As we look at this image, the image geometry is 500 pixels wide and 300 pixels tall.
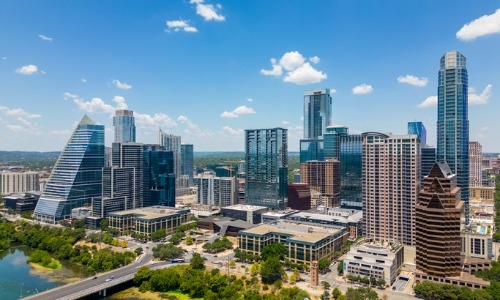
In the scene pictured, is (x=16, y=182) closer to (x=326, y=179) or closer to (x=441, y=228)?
(x=326, y=179)

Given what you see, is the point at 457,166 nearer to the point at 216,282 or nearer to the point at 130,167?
the point at 216,282

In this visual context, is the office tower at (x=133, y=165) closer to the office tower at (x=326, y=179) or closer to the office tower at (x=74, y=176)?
the office tower at (x=74, y=176)

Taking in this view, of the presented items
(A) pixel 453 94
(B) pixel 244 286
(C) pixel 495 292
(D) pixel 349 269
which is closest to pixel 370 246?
(D) pixel 349 269

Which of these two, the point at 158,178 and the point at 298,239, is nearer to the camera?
the point at 298,239

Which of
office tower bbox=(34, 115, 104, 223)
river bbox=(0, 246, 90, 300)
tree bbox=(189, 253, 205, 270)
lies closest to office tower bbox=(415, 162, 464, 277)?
tree bbox=(189, 253, 205, 270)

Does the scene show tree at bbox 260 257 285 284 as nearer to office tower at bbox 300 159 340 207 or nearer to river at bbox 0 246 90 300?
river at bbox 0 246 90 300

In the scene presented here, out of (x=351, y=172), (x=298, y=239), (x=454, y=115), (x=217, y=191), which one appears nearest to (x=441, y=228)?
(x=298, y=239)
